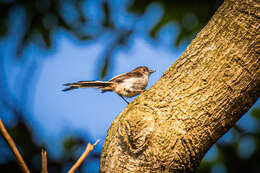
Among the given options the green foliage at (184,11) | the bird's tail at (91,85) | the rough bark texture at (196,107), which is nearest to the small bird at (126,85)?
the bird's tail at (91,85)

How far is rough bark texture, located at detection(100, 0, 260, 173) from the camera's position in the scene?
9.49 ft

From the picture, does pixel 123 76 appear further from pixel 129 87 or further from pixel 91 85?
pixel 91 85

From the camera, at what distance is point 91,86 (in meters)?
4.94

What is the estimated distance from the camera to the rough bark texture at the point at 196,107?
2.89m

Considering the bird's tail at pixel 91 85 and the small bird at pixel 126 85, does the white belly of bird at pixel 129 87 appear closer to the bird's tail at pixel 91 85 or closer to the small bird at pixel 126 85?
the small bird at pixel 126 85

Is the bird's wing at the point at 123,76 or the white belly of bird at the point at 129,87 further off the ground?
the bird's wing at the point at 123,76

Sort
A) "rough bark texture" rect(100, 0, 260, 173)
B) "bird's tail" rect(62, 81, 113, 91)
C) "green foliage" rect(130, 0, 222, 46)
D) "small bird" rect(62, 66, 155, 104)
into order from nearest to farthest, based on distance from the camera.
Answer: "rough bark texture" rect(100, 0, 260, 173), "bird's tail" rect(62, 81, 113, 91), "green foliage" rect(130, 0, 222, 46), "small bird" rect(62, 66, 155, 104)

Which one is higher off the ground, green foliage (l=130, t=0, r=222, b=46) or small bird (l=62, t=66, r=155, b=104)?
green foliage (l=130, t=0, r=222, b=46)

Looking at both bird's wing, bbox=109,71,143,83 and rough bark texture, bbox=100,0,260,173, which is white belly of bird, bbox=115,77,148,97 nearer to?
bird's wing, bbox=109,71,143,83

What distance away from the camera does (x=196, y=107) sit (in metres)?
2.95

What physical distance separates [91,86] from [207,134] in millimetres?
2518

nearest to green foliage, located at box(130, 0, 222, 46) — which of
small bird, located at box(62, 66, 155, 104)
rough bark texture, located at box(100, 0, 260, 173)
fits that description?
small bird, located at box(62, 66, 155, 104)

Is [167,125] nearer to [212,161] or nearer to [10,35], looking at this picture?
[212,161]

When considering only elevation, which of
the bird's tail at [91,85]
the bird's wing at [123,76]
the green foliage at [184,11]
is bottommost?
the bird's tail at [91,85]
